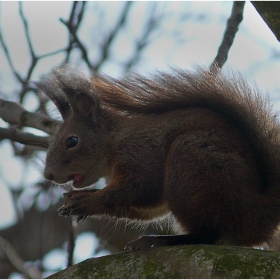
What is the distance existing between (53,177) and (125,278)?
1241mm

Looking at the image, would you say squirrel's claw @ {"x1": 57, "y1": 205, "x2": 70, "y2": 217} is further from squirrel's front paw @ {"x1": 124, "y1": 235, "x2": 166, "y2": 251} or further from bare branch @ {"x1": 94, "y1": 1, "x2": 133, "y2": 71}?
bare branch @ {"x1": 94, "y1": 1, "x2": 133, "y2": 71}

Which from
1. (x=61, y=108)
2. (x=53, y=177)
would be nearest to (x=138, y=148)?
(x=53, y=177)

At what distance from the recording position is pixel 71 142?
376 centimetres

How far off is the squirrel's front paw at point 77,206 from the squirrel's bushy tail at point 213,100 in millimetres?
705

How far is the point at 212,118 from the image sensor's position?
10.7 feet

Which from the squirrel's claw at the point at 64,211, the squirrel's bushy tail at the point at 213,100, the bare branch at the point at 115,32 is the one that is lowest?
the bare branch at the point at 115,32

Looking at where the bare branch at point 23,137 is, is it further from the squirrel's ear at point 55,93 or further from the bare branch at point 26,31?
the bare branch at point 26,31

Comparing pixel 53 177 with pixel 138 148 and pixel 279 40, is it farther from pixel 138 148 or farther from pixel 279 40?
pixel 279 40

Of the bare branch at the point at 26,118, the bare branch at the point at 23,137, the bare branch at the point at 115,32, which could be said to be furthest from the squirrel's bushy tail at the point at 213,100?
the bare branch at the point at 115,32

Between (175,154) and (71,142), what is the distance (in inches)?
36.4

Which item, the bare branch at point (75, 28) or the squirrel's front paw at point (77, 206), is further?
the bare branch at point (75, 28)

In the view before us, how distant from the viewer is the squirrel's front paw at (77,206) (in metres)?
3.15

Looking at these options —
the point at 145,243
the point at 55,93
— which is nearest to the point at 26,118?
the point at 55,93

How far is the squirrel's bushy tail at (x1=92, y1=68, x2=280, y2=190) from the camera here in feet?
10.2
